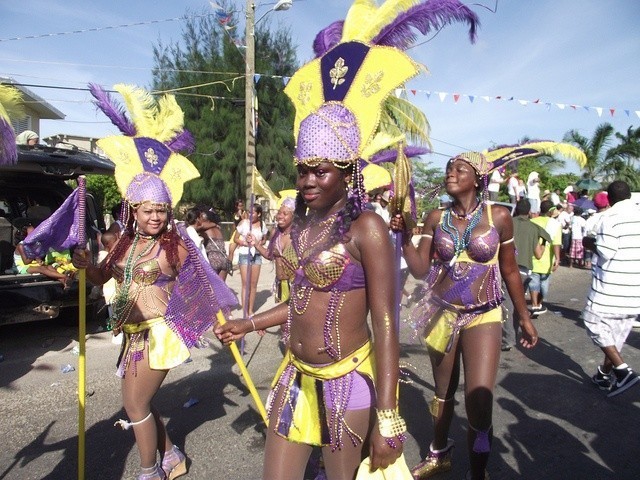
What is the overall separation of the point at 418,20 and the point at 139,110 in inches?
84.8

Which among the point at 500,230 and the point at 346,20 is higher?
the point at 346,20

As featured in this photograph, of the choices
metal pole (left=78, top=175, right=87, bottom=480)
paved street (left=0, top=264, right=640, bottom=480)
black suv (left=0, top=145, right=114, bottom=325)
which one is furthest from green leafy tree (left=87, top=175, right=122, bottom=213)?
metal pole (left=78, top=175, right=87, bottom=480)

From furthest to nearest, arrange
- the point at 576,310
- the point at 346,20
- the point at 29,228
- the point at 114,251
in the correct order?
the point at 576,310
the point at 29,228
the point at 114,251
the point at 346,20

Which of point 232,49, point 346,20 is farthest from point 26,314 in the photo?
point 232,49

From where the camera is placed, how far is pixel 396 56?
7.31 feet

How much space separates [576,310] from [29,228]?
9070 millimetres

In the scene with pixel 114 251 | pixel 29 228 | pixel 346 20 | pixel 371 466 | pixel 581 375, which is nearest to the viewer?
pixel 371 466

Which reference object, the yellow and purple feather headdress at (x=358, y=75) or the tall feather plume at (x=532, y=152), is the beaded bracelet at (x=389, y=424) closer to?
the yellow and purple feather headdress at (x=358, y=75)

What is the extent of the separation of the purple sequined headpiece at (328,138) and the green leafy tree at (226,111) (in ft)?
56.6

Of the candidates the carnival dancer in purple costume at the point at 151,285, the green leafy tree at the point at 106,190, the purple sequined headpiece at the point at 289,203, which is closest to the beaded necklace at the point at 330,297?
the carnival dancer in purple costume at the point at 151,285

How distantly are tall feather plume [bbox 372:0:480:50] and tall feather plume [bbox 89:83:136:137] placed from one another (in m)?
2.01

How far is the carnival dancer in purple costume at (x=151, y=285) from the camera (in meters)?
2.98

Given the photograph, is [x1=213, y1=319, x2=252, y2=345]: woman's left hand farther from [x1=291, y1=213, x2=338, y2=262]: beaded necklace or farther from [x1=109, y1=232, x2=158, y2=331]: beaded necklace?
[x1=109, y1=232, x2=158, y2=331]: beaded necklace

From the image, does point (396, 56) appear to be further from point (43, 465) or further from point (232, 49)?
point (232, 49)
